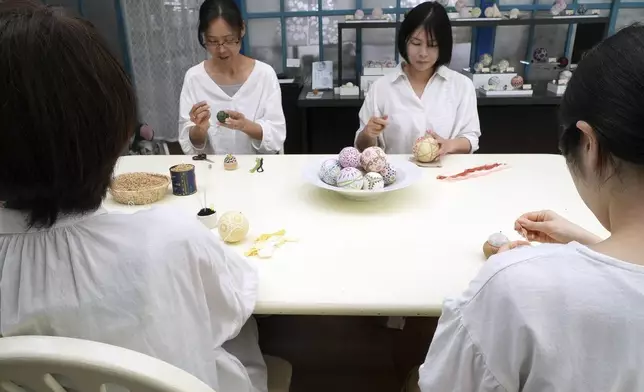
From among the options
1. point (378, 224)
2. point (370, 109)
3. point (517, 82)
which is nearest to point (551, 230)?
point (378, 224)

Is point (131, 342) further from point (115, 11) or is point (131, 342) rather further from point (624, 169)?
point (115, 11)

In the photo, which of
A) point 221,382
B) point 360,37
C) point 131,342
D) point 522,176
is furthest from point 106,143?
point 360,37

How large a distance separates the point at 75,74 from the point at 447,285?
2.59 feet

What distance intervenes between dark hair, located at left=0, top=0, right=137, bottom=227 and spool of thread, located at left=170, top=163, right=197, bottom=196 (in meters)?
0.78

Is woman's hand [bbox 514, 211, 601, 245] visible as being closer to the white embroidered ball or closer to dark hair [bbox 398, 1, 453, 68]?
the white embroidered ball

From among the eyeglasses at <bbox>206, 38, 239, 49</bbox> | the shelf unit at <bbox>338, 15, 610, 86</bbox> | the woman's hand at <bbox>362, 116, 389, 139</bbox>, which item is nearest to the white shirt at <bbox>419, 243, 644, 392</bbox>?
the woman's hand at <bbox>362, 116, 389, 139</bbox>

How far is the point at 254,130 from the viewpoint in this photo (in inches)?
80.1

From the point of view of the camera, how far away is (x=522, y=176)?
162 cm

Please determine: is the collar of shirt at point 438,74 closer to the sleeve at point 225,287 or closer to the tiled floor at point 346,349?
the tiled floor at point 346,349

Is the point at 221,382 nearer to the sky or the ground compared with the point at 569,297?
nearer to the ground

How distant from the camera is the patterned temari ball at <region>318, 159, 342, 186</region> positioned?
1433 millimetres

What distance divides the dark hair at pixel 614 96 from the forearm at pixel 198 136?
1.58 metres

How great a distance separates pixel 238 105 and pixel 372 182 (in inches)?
40.8

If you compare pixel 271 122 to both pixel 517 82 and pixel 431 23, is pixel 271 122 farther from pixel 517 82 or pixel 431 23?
pixel 517 82
